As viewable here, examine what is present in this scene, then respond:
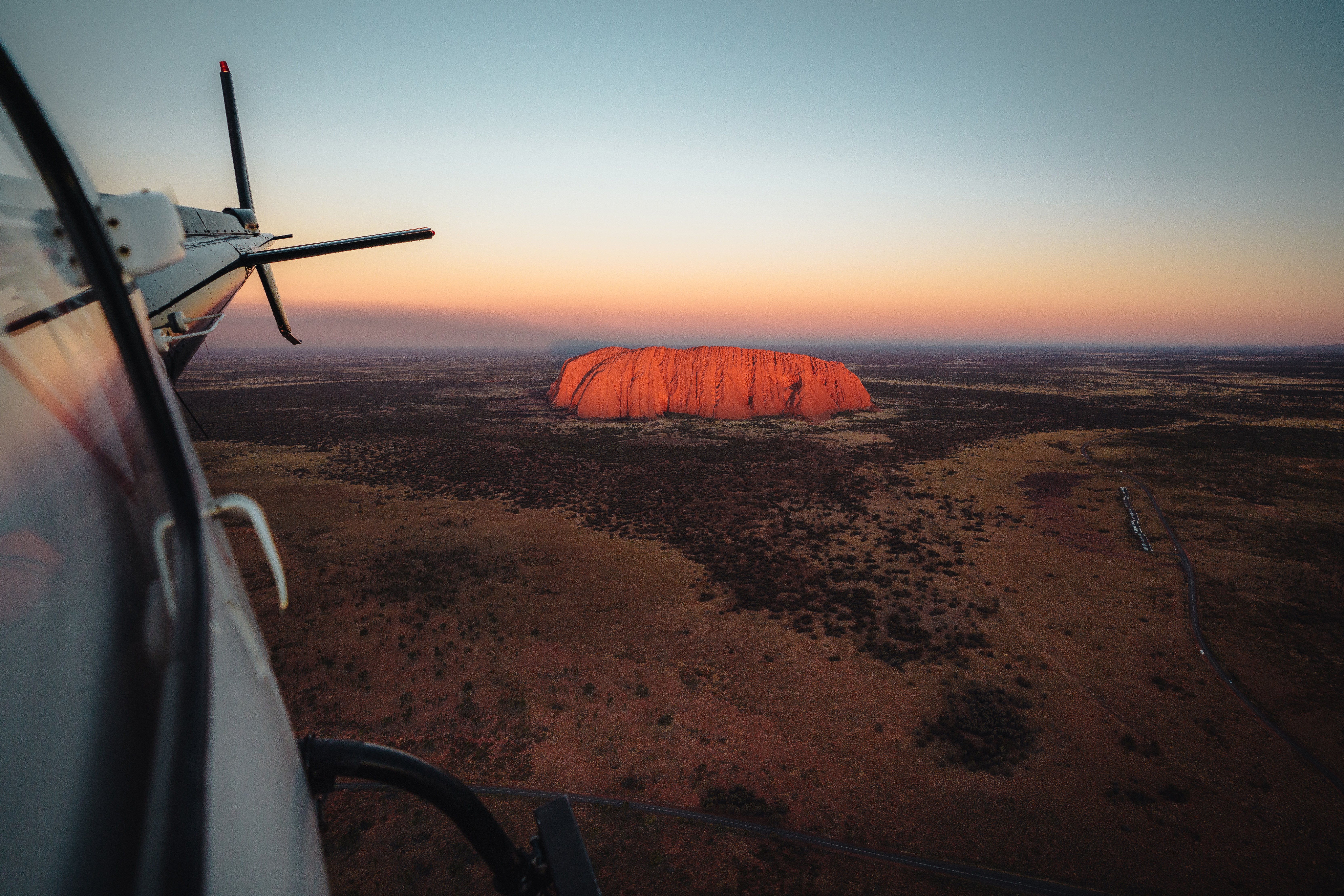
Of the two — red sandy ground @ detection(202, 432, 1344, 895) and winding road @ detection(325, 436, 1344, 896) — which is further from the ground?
red sandy ground @ detection(202, 432, 1344, 895)

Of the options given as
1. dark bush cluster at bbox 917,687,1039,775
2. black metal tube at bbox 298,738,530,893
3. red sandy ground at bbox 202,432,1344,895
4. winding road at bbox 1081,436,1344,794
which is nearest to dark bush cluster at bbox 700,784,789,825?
red sandy ground at bbox 202,432,1344,895

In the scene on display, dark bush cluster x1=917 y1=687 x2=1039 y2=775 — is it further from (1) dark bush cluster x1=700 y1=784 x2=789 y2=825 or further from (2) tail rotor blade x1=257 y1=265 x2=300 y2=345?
(2) tail rotor blade x1=257 y1=265 x2=300 y2=345

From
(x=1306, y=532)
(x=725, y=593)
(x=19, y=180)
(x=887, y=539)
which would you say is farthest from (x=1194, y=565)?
(x=19, y=180)

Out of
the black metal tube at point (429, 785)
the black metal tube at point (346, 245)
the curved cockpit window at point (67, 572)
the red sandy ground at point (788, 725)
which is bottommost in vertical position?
the red sandy ground at point (788, 725)

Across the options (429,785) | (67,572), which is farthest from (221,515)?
(429,785)

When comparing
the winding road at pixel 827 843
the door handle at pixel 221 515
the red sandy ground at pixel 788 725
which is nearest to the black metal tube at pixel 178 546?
the door handle at pixel 221 515

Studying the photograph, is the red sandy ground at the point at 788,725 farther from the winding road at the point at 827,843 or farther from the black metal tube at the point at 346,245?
the black metal tube at the point at 346,245
